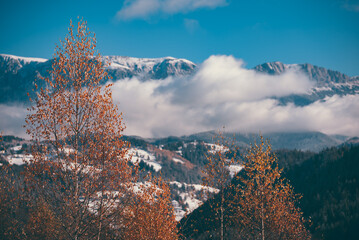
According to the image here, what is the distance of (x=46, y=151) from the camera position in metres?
17.2

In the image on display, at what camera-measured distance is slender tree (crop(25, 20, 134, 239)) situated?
17016 mm

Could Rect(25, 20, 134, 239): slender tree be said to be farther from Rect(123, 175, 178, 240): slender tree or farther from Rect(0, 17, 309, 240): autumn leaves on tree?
Rect(123, 175, 178, 240): slender tree

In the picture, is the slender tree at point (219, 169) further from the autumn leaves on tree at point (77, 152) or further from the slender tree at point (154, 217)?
the autumn leaves on tree at point (77, 152)

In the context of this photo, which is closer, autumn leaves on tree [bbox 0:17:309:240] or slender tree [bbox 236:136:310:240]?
autumn leaves on tree [bbox 0:17:309:240]

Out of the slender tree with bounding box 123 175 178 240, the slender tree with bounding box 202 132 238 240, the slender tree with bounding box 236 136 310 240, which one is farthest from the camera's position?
the slender tree with bounding box 123 175 178 240

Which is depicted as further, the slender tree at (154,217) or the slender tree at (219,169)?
the slender tree at (154,217)

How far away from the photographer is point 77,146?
1755cm

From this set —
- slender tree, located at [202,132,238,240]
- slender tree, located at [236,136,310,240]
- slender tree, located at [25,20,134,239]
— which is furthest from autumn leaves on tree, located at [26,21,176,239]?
slender tree, located at [236,136,310,240]

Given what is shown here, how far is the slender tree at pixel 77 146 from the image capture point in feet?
55.8

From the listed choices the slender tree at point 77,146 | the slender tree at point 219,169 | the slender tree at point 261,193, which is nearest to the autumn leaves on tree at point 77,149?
the slender tree at point 77,146

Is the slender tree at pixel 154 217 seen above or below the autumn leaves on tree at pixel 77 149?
below

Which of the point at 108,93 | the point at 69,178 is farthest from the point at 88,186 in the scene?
the point at 108,93

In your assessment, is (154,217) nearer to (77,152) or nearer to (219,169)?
(219,169)

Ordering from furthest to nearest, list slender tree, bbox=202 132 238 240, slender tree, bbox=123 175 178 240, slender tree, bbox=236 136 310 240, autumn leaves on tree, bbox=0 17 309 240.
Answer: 1. slender tree, bbox=123 175 178 240
2. slender tree, bbox=236 136 310 240
3. slender tree, bbox=202 132 238 240
4. autumn leaves on tree, bbox=0 17 309 240
